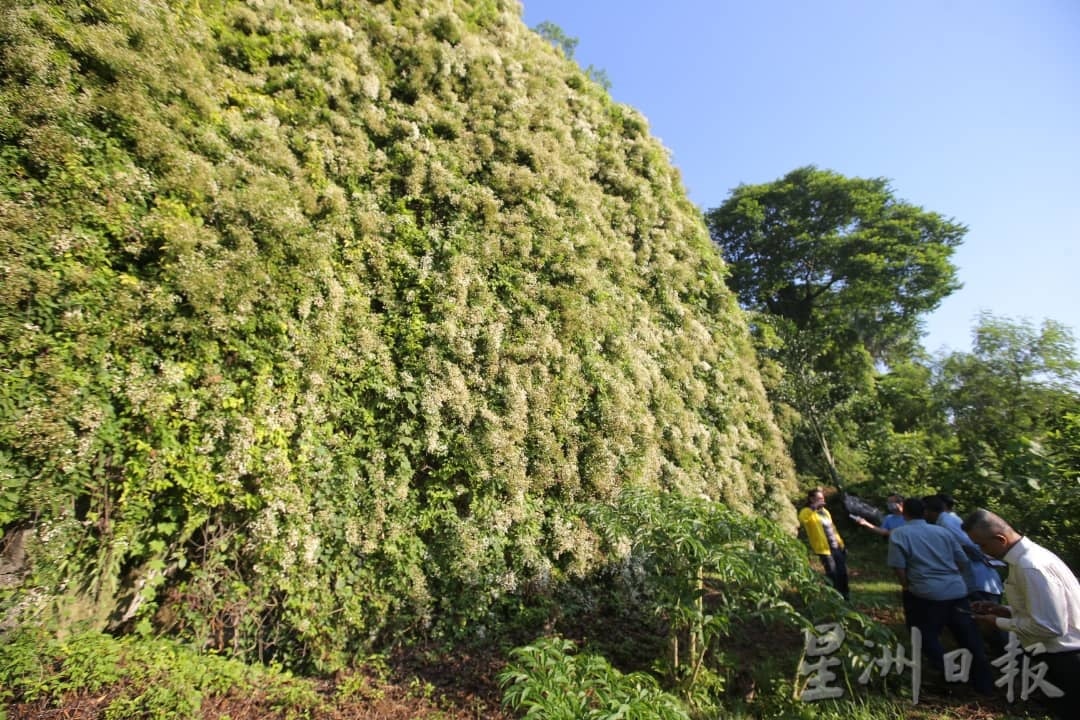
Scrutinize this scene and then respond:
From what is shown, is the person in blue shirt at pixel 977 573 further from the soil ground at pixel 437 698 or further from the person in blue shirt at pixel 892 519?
the person in blue shirt at pixel 892 519

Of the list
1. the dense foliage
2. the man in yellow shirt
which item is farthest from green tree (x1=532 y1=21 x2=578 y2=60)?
the man in yellow shirt

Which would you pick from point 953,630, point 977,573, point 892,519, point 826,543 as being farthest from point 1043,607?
point 892,519

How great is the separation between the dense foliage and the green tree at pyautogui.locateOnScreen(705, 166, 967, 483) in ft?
51.5

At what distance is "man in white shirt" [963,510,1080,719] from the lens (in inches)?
103

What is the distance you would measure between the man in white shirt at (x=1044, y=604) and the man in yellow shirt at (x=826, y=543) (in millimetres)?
3770

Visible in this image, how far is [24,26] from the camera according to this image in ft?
12.6

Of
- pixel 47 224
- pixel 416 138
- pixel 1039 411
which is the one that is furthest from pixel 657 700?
pixel 1039 411

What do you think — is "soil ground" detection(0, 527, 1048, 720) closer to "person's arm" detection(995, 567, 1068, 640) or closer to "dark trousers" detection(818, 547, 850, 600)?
"person's arm" detection(995, 567, 1068, 640)

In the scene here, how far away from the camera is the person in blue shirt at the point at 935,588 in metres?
4.08

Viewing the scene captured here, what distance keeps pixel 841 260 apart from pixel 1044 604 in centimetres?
2282

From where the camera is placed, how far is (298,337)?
4.47 m

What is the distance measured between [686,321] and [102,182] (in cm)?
838

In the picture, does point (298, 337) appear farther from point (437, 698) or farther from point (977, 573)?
point (977, 573)

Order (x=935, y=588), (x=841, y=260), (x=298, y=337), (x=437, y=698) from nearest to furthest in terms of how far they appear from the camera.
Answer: (x=437, y=698)
(x=935, y=588)
(x=298, y=337)
(x=841, y=260)
